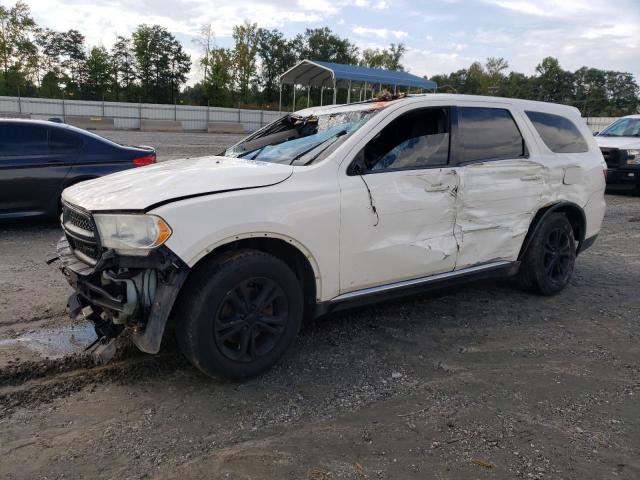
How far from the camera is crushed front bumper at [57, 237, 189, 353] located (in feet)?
9.62

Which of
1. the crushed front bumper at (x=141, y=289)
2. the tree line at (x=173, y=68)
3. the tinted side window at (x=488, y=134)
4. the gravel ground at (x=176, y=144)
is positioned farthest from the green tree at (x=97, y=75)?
the crushed front bumper at (x=141, y=289)

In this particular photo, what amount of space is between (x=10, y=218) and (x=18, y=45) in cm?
5927

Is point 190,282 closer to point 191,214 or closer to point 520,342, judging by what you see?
point 191,214

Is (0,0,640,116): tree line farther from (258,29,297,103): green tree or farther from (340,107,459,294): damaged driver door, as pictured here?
(340,107,459,294): damaged driver door

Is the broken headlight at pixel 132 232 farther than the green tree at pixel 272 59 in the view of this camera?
No

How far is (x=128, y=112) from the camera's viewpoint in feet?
122

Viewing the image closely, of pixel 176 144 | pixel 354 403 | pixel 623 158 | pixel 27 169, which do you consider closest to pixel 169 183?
pixel 354 403

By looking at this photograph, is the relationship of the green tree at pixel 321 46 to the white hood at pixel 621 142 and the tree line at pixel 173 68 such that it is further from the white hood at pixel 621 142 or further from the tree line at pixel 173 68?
the white hood at pixel 621 142

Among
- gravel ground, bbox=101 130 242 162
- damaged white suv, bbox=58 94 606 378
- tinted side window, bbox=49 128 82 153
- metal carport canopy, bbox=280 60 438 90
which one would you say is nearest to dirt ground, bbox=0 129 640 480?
damaged white suv, bbox=58 94 606 378

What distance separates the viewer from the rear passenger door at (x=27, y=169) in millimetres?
6832

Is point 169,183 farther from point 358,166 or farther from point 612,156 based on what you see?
point 612,156

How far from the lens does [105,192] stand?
3.35m

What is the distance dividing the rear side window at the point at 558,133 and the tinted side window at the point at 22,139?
623 cm

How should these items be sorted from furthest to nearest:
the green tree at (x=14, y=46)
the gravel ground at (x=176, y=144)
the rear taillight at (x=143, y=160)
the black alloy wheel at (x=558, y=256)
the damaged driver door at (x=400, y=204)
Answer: the green tree at (x=14, y=46) → the gravel ground at (x=176, y=144) → the rear taillight at (x=143, y=160) → the black alloy wheel at (x=558, y=256) → the damaged driver door at (x=400, y=204)
